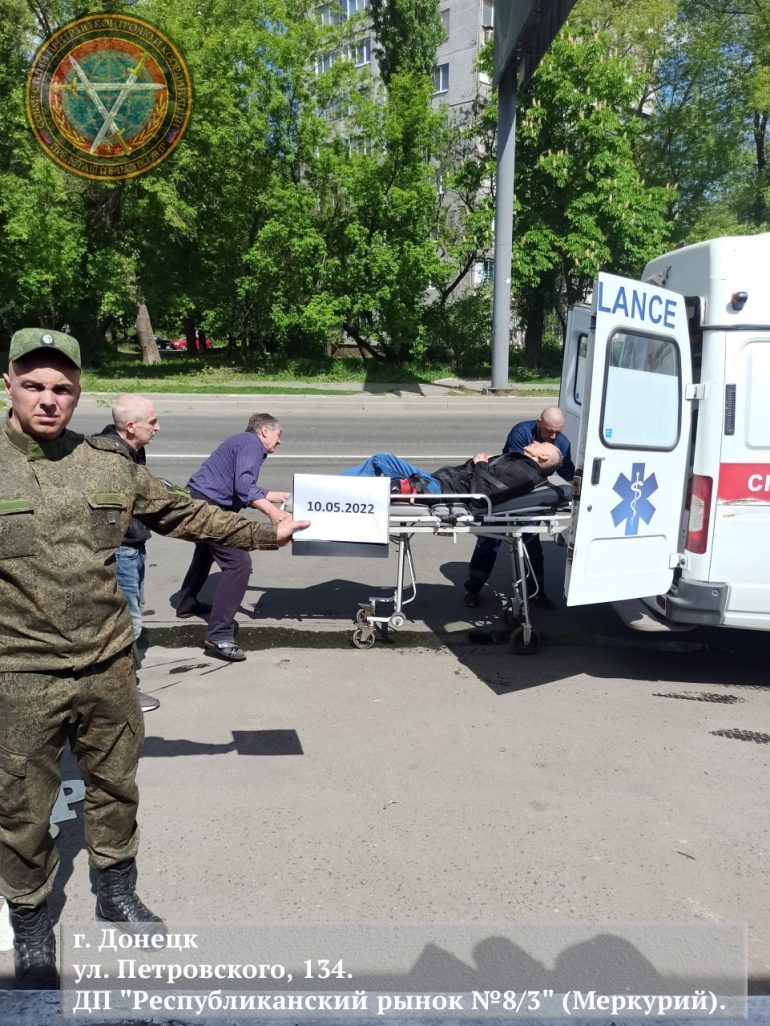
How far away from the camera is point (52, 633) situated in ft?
8.66

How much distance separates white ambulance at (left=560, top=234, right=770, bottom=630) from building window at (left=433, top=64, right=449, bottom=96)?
41.9 m

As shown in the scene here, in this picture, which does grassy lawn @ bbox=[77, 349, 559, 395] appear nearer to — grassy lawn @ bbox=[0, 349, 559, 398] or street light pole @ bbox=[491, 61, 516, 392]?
grassy lawn @ bbox=[0, 349, 559, 398]

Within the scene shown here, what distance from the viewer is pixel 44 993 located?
2.54 metres

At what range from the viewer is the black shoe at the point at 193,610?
6.38m

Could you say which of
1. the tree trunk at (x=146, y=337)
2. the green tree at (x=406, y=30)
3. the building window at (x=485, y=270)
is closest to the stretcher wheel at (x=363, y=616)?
the building window at (x=485, y=270)

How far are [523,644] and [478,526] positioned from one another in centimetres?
88

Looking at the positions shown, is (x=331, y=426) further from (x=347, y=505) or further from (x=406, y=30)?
(x=406, y=30)

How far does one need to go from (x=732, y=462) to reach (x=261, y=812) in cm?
325

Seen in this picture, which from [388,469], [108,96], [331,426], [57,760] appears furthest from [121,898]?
[108,96]

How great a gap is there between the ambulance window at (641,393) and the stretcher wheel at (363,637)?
2.09 m

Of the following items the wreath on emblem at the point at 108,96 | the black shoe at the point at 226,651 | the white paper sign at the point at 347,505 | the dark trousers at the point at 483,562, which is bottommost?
the black shoe at the point at 226,651

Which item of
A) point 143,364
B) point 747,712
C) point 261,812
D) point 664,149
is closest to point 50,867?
point 261,812

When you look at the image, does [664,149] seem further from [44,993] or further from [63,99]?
[44,993]

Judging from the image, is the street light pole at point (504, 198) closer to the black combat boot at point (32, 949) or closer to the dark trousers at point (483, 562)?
the dark trousers at point (483, 562)
